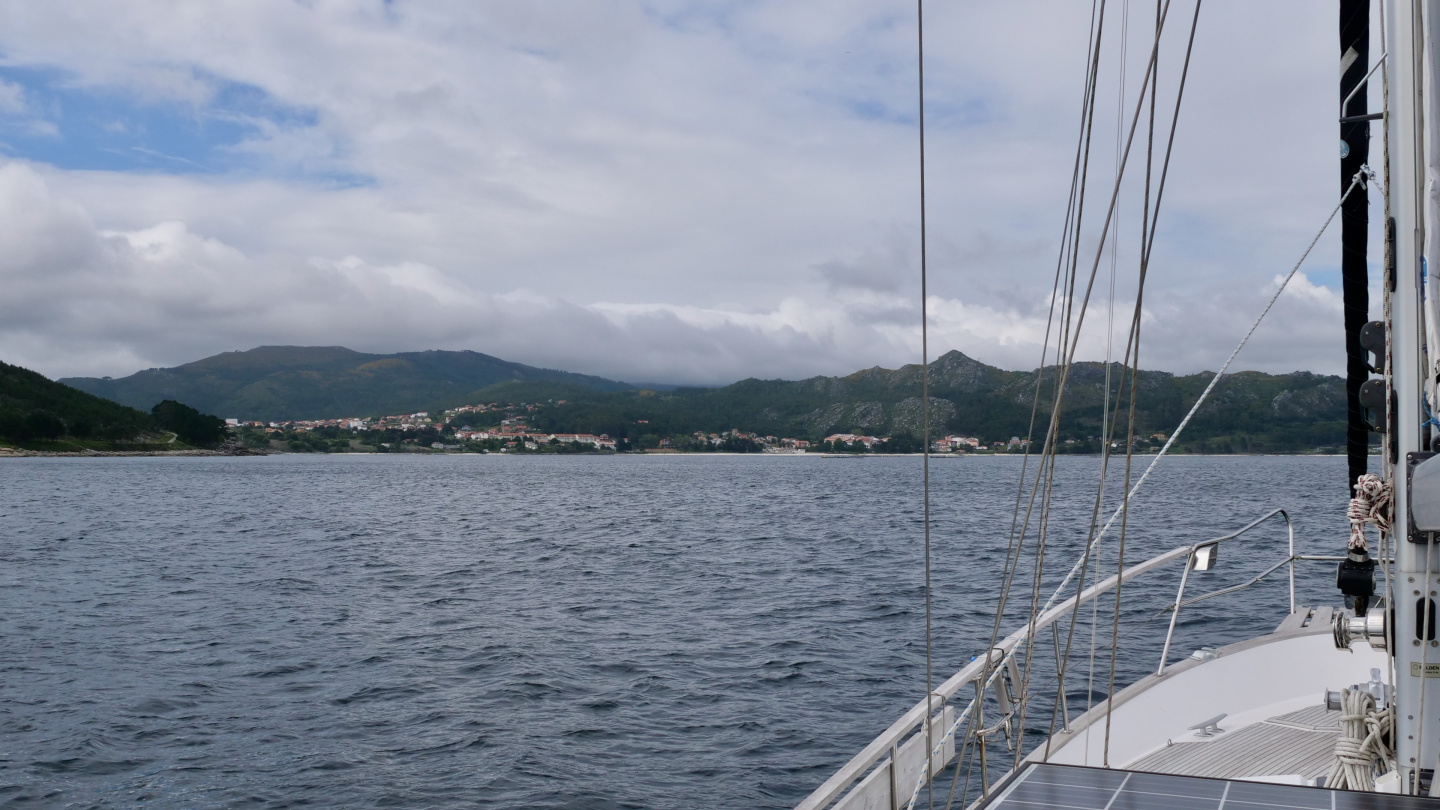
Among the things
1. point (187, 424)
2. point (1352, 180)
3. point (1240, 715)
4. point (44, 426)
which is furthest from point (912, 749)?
point (187, 424)

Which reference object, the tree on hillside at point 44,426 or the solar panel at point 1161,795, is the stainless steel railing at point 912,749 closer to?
the solar panel at point 1161,795

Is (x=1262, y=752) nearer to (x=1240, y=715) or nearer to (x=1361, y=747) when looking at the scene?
(x=1240, y=715)

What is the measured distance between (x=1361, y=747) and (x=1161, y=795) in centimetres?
176

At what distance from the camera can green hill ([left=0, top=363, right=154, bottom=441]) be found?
12688 cm

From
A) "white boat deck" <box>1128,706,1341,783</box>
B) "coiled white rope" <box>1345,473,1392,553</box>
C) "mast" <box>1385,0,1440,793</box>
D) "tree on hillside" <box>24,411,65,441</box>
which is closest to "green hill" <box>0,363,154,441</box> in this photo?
"tree on hillside" <box>24,411,65,441</box>

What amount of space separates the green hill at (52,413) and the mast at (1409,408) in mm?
151960

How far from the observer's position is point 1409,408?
12.1 ft

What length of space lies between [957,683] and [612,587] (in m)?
18.6

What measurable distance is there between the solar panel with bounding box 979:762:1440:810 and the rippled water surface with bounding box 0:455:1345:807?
622 centimetres

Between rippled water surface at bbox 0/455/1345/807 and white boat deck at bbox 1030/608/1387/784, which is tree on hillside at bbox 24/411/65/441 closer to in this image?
rippled water surface at bbox 0/455/1345/807

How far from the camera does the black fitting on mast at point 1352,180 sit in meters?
4.82

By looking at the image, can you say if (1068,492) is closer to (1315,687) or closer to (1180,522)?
(1180,522)

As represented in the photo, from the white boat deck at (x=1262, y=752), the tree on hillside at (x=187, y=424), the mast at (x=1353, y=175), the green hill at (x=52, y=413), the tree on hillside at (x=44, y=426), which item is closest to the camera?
the mast at (x=1353, y=175)

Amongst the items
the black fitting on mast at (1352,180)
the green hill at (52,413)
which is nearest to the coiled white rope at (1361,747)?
the black fitting on mast at (1352,180)
